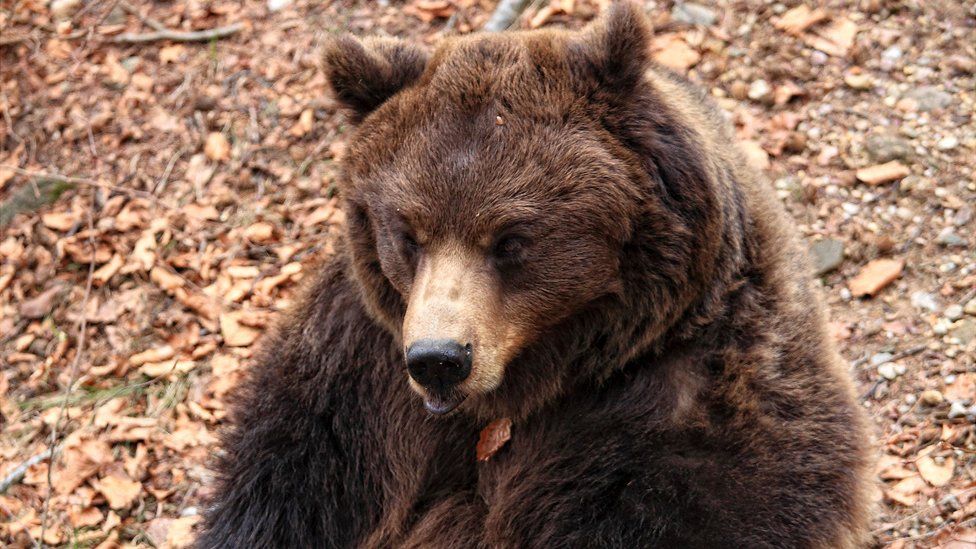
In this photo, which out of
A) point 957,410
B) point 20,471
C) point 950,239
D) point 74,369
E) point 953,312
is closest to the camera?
point 957,410

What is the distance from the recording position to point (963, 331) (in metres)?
5.56

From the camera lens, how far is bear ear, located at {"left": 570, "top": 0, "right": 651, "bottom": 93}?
398 centimetres

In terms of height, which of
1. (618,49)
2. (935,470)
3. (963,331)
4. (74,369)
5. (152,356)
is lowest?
(152,356)

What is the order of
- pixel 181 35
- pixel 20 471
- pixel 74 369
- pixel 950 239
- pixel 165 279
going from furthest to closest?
pixel 181 35
pixel 165 279
pixel 74 369
pixel 20 471
pixel 950 239

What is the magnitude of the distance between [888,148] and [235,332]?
162 inches

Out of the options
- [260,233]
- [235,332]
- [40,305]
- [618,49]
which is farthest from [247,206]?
[618,49]

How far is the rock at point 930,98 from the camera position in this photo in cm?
650

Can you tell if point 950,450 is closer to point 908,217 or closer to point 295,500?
point 908,217

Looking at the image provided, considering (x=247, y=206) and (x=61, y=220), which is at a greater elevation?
(x=247, y=206)

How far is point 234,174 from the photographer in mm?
7457

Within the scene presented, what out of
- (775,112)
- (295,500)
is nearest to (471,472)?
(295,500)

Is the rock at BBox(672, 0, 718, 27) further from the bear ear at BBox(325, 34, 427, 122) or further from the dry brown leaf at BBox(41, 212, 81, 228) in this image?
the dry brown leaf at BBox(41, 212, 81, 228)

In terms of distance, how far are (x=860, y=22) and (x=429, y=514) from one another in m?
4.42

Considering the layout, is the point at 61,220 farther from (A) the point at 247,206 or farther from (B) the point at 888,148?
(B) the point at 888,148
